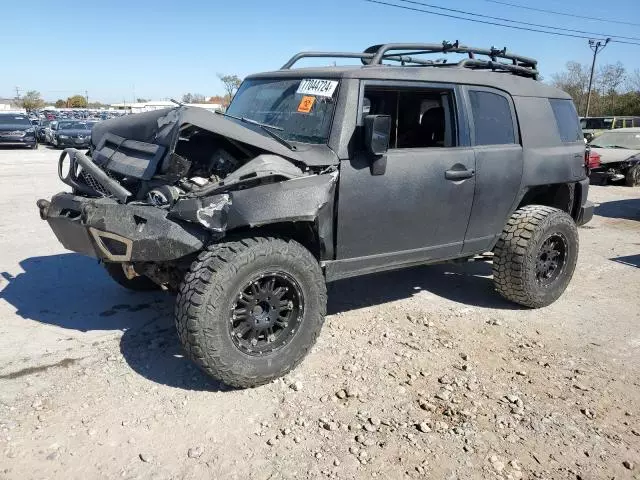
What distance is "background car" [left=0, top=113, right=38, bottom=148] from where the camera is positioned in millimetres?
23031

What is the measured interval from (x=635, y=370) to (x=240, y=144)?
10.4 feet

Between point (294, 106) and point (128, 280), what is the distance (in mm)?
2203

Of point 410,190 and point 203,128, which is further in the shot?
point 410,190

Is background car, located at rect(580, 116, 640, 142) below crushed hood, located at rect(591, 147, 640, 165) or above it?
above

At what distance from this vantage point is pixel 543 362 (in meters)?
3.89

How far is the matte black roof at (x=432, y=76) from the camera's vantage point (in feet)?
12.6

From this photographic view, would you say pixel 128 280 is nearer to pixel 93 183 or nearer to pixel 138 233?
pixel 93 183

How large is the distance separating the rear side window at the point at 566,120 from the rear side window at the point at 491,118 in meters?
0.75

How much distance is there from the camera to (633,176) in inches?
529

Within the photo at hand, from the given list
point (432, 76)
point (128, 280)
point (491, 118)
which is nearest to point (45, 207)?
point (128, 280)

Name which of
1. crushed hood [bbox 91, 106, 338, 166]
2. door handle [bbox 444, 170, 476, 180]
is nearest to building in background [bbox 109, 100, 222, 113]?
crushed hood [bbox 91, 106, 338, 166]

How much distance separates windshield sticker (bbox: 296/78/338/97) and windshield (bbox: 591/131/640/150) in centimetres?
1320

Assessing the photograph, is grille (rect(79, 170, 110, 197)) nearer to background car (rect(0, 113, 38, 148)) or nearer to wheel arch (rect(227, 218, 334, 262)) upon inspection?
wheel arch (rect(227, 218, 334, 262))

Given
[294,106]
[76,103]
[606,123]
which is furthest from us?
[76,103]
